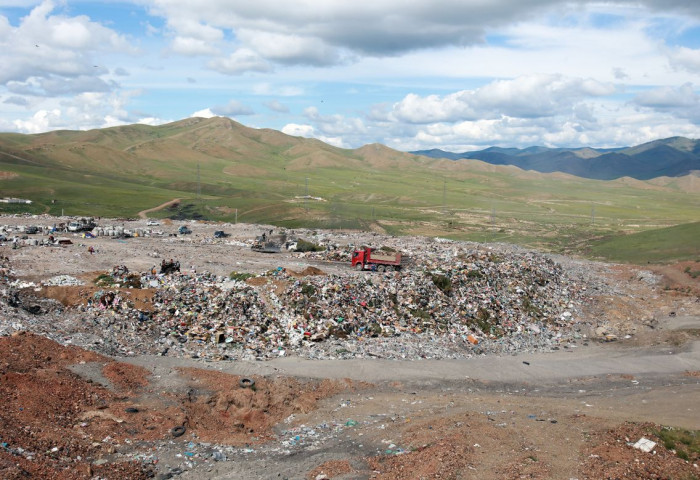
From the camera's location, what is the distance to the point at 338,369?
73.6 ft

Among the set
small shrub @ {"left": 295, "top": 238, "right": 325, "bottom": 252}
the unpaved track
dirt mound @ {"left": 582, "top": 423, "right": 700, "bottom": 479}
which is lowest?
dirt mound @ {"left": 582, "top": 423, "right": 700, "bottom": 479}

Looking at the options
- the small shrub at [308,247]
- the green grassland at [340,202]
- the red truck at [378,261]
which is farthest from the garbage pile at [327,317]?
the green grassland at [340,202]

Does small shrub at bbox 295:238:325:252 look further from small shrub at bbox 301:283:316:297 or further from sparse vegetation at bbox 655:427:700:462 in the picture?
sparse vegetation at bbox 655:427:700:462

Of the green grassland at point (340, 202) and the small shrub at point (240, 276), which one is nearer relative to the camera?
the small shrub at point (240, 276)

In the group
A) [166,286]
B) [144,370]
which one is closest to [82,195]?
[166,286]

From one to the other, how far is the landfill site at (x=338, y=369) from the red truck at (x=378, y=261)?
0.11 metres

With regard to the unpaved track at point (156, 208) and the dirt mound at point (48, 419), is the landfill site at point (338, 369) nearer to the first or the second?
the dirt mound at point (48, 419)

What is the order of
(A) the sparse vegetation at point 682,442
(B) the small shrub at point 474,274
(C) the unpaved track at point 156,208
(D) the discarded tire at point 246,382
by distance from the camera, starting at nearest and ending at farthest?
(A) the sparse vegetation at point 682,442, (D) the discarded tire at point 246,382, (B) the small shrub at point 474,274, (C) the unpaved track at point 156,208

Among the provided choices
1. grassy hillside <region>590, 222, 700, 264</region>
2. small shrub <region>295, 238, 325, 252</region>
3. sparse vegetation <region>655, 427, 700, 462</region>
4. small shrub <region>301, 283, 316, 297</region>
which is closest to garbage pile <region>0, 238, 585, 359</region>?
small shrub <region>301, 283, 316, 297</region>

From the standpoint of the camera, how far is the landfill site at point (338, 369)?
45.9 feet

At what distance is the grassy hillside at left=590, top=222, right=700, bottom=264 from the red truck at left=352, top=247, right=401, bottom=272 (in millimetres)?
34302

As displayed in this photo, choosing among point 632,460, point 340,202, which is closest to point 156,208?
point 340,202

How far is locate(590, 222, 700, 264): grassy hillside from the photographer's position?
56.7m

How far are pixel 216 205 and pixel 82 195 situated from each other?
27920 mm
